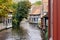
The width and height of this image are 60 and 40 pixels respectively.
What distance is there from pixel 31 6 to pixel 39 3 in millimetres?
1877

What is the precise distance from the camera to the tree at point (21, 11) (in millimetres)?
28125

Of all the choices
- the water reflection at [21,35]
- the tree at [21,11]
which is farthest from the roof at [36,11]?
the water reflection at [21,35]

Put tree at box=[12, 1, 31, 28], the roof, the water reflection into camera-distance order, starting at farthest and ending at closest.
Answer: the roof → tree at box=[12, 1, 31, 28] → the water reflection

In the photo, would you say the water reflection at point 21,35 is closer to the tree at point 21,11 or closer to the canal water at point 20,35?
the canal water at point 20,35

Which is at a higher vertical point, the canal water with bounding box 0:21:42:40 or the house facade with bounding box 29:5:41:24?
the house facade with bounding box 29:5:41:24

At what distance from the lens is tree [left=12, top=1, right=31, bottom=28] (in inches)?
1107

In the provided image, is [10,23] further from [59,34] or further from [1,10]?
[59,34]

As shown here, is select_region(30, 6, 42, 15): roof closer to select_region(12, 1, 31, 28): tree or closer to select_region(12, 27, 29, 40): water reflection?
select_region(12, 1, 31, 28): tree

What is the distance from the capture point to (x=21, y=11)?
1116 inches

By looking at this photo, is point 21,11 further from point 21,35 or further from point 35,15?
point 21,35

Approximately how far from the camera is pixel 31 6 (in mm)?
29562

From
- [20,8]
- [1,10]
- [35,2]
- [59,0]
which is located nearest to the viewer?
[59,0]

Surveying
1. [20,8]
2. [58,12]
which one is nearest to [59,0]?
[58,12]

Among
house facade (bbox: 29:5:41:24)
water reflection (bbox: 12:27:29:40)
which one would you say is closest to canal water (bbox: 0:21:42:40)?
water reflection (bbox: 12:27:29:40)
